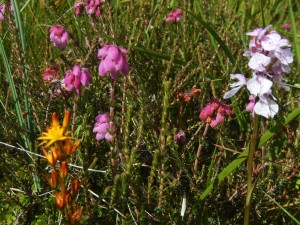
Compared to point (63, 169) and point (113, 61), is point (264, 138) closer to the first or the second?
point (113, 61)

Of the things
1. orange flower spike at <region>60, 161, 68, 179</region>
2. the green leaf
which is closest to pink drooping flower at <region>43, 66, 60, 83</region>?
the green leaf

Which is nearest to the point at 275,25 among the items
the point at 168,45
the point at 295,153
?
the point at 168,45

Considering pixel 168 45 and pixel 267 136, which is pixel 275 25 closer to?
pixel 168 45

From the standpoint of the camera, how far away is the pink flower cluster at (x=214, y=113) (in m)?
1.71

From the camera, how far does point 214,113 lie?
1729 millimetres

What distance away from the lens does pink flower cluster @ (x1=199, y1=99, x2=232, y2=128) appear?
1.71 metres

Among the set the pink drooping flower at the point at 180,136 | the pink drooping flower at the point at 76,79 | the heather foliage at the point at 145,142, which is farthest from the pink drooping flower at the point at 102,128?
the pink drooping flower at the point at 180,136

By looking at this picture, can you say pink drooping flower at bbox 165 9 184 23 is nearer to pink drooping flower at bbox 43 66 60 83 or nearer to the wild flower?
pink drooping flower at bbox 43 66 60 83

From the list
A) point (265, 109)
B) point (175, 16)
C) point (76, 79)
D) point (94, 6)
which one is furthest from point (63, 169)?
point (175, 16)

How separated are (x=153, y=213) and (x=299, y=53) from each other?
33.8 inches

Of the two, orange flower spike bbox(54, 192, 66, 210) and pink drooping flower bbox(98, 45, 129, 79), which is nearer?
orange flower spike bbox(54, 192, 66, 210)

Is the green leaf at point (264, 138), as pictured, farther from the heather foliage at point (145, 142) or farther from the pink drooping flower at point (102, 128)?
the pink drooping flower at point (102, 128)

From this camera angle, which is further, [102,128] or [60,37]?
[60,37]

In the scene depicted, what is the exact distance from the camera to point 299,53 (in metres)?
1.99
